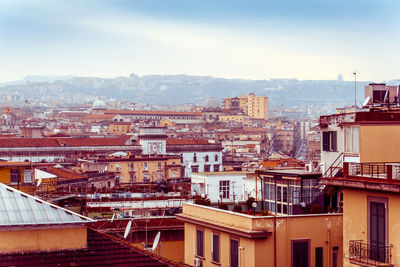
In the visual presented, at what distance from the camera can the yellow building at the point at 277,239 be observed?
17.2 m

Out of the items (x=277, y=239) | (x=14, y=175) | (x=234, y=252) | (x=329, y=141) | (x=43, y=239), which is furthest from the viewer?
(x=14, y=175)

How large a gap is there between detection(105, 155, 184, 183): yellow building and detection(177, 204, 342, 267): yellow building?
180ft

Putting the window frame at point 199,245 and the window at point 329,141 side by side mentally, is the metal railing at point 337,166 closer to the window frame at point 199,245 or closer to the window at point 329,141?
the window at point 329,141

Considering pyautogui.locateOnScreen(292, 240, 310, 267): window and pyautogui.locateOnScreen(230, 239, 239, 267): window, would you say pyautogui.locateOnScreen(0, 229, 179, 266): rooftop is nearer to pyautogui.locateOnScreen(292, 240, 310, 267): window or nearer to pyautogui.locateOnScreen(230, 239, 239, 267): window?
pyautogui.locateOnScreen(230, 239, 239, 267): window

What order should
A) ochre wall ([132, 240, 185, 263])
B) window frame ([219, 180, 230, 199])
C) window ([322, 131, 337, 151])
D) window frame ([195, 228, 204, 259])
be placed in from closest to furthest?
1. window frame ([195, 228, 204, 259])
2. window ([322, 131, 337, 151])
3. ochre wall ([132, 240, 185, 263])
4. window frame ([219, 180, 230, 199])

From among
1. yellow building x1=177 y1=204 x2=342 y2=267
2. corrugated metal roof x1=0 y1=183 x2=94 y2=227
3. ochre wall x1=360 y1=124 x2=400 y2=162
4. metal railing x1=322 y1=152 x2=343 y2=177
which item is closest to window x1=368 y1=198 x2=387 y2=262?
ochre wall x1=360 y1=124 x2=400 y2=162

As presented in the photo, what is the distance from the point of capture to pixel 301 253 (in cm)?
1753

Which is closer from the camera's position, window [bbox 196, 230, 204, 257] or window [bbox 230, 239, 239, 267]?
window [bbox 230, 239, 239, 267]

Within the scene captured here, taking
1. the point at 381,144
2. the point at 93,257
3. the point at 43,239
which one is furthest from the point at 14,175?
the point at 381,144

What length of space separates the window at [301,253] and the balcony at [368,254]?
170 inches

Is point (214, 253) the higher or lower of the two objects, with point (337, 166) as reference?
lower

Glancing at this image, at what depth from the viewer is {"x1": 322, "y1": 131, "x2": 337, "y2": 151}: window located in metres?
20.0

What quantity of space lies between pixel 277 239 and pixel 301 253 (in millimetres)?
627

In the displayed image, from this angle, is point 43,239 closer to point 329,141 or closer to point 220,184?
point 329,141
